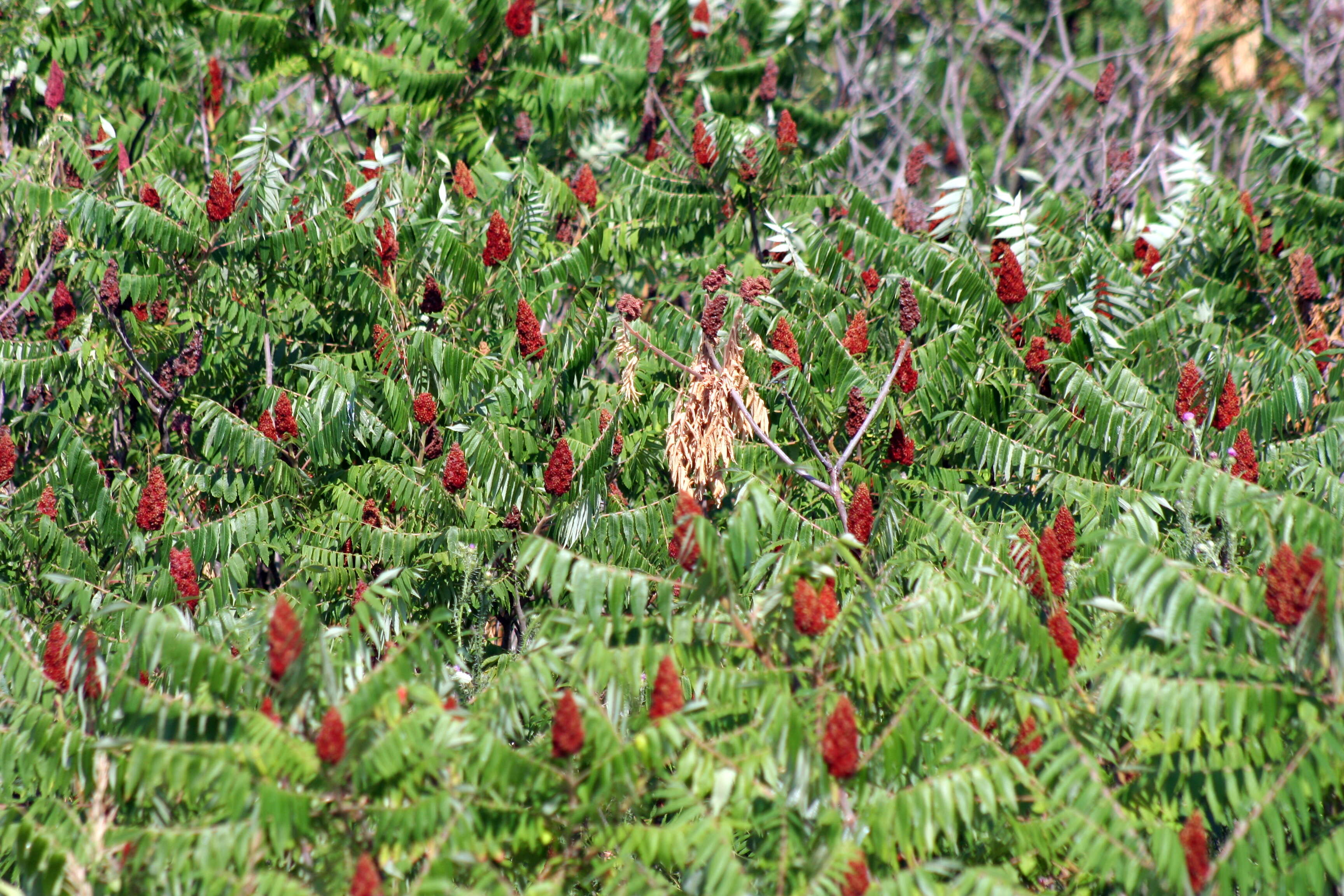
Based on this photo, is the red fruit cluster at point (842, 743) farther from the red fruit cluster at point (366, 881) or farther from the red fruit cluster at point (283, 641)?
the red fruit cluster at point (283, 641)

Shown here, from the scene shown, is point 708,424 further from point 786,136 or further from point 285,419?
point 786,136

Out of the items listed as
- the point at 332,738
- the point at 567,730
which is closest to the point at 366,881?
the point at 332,738

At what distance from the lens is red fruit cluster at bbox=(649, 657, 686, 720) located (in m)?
3.47

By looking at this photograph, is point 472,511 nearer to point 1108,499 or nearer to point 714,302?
point 714,302

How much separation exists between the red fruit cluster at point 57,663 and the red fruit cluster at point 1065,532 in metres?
3.75

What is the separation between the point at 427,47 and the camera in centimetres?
839

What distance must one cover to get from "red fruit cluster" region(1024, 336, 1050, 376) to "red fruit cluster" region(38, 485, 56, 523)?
5073mm

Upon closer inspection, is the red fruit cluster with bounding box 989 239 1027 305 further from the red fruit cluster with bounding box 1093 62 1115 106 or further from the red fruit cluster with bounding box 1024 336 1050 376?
the red fruit cluster with bounding box 1093 62 1115 106

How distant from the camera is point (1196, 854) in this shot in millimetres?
3170

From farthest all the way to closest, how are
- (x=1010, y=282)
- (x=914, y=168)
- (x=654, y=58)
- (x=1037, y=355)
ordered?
(x=654, y=58), (x=914, y=168), (x=1010, y=282), (x=1037, y=355)

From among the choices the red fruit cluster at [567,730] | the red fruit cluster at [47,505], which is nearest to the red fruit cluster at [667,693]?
the red fruit cluster at [567,730]

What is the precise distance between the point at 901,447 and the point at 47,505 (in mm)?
4365

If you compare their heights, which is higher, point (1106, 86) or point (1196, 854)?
point (1106, 86)

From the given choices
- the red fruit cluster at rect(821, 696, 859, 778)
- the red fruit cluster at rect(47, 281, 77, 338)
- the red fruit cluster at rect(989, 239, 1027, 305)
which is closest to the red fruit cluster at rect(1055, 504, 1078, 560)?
the red fruit cluster at rect(821, 696, 859, 778)
